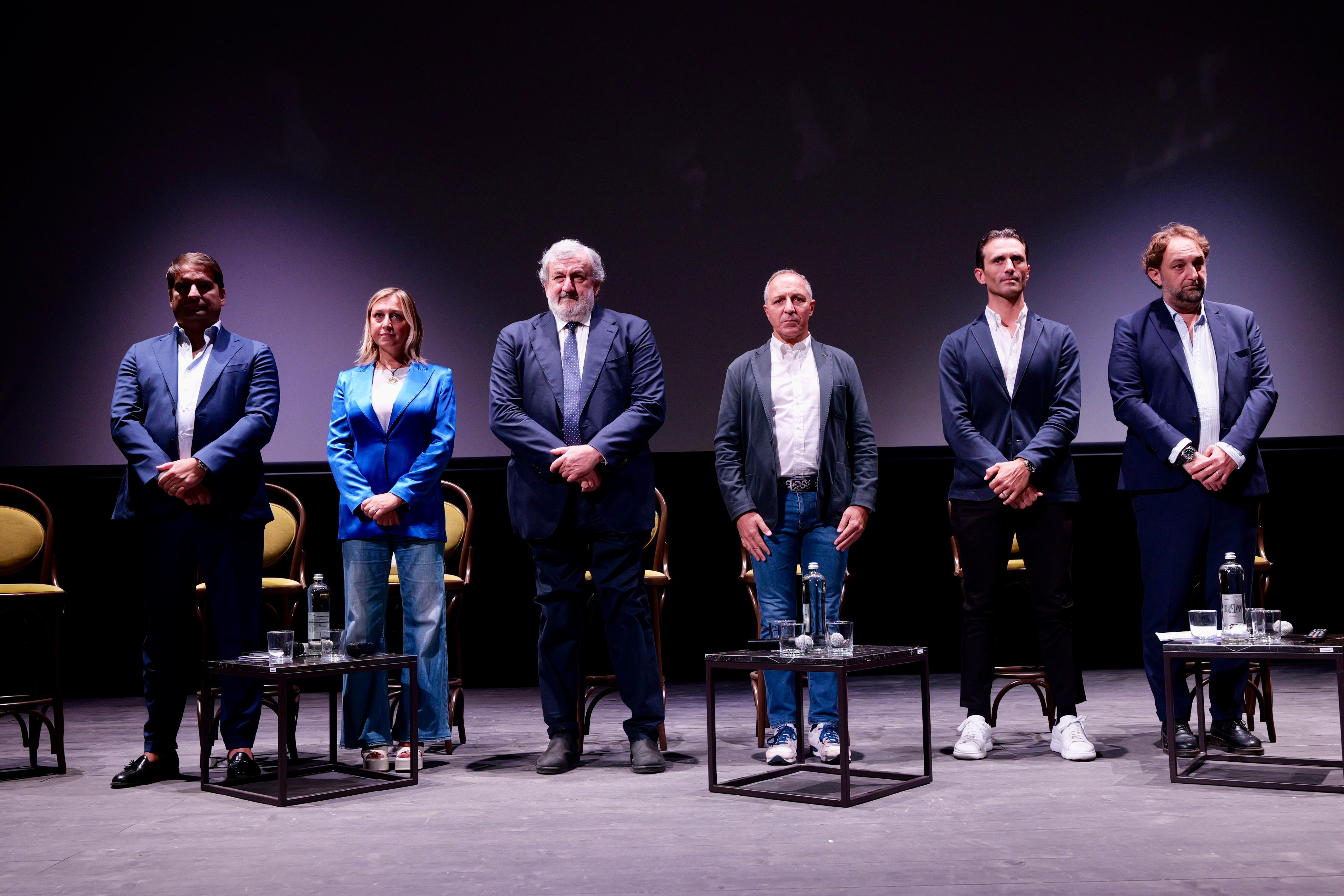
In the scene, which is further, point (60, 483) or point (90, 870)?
point (60, 483)

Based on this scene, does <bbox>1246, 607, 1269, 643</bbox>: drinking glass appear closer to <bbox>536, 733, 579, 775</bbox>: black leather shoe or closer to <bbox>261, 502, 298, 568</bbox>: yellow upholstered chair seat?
<bbox>536, 733, 579, 775</bbox>: black leather shoe

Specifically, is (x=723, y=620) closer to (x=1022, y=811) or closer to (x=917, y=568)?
(x=917, y=568)

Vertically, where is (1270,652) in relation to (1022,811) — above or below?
above

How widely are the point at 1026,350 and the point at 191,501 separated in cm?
258

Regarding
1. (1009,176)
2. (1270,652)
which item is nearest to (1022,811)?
(1270,652)

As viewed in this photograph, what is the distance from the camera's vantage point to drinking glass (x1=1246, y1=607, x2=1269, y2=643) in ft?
9.59

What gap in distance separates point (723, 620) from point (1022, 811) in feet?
10.5

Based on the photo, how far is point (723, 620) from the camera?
583cm

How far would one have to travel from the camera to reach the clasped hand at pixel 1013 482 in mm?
3441

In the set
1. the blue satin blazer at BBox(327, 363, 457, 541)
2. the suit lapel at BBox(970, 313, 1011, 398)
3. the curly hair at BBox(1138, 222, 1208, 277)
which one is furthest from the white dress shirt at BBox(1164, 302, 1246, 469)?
the blue satin blazer at BBox(327, 363, 457, 541)

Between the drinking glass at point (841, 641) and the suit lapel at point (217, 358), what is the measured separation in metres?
2.00

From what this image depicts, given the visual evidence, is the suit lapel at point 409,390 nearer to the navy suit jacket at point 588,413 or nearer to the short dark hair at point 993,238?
the navy suit jacket at point 588,413

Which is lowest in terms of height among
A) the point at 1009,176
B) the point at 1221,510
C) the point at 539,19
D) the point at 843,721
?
the point at 843,721

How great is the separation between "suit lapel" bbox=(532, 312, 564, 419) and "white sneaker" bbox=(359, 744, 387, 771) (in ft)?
3.74
